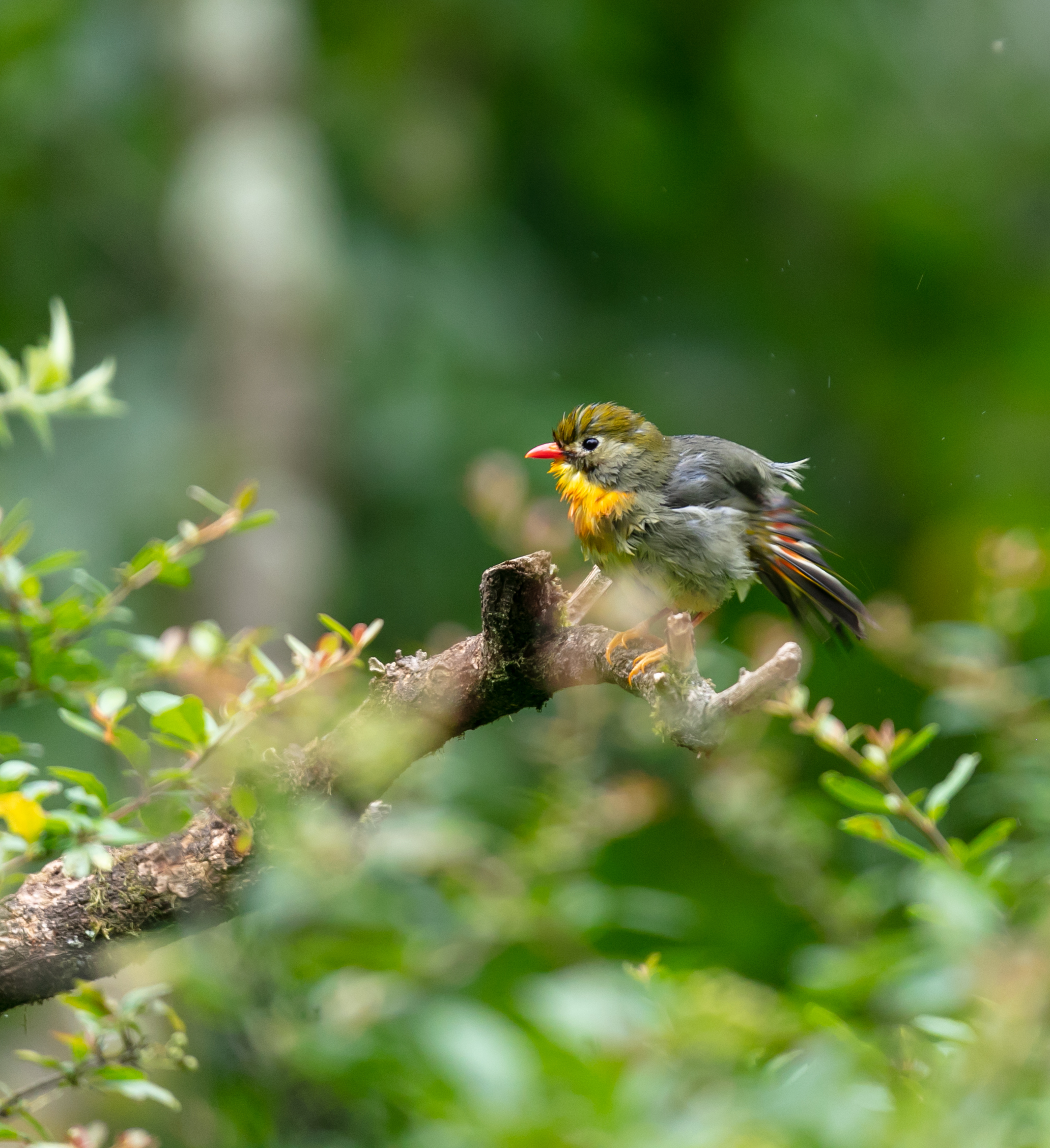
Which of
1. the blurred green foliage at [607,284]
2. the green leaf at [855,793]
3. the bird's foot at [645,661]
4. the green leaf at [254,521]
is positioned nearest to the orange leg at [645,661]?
the bird's foot at [645,661]

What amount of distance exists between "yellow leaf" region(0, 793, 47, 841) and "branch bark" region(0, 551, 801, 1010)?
15 cm

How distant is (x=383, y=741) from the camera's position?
1438mm

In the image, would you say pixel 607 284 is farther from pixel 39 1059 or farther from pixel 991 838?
pixel 39 1059

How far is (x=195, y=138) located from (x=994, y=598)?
18.4ft

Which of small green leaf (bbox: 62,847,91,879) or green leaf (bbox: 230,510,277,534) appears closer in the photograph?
small green leaf (bbox: 62,847,91,879)

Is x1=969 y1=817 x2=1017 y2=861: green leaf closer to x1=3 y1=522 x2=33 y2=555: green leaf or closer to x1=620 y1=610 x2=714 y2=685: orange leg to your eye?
x1=620 y1=610 x2=714 y2=685: orange leg

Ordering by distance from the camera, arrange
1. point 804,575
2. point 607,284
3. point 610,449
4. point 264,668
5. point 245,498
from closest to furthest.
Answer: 1. point 264,668
2. point 245,498
3. point 804,575
4. point 610,449
5. point 607,284

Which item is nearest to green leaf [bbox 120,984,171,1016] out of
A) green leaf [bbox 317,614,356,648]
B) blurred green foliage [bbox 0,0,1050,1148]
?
green leaf [bbox 317,614,356,648]

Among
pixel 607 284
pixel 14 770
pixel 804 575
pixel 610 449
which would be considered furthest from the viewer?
pixel 607 284

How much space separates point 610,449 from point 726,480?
0.26 m

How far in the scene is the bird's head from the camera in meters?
2.27

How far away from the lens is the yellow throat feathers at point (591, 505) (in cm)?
221

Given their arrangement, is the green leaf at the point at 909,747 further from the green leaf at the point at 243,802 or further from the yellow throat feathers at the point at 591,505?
the green leaf at the point at 243,802

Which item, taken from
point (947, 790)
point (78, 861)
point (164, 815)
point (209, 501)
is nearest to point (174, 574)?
point (209, 501)
